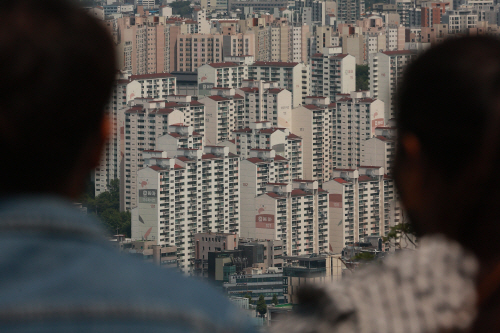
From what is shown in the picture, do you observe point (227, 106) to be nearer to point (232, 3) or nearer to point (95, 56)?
point (95, 56)

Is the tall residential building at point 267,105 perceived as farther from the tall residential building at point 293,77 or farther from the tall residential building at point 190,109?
the tall residential building at point 293,77

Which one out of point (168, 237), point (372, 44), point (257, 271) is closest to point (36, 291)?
point (257, 271)

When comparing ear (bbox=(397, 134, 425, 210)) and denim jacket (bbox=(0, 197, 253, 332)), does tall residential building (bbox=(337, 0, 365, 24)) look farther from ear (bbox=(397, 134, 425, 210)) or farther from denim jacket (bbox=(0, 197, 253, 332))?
denim jacket (bbox=(0, 197, 253, 332))

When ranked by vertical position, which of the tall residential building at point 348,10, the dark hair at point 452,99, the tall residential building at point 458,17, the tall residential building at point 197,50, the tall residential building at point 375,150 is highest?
the tall residential building at point 348,10

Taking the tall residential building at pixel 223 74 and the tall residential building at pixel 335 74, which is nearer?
the tall residential building at pixel 335 74

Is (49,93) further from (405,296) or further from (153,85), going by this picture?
(153,85)

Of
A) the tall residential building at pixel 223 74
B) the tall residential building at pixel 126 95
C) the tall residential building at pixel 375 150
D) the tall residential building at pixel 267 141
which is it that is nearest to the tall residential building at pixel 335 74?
the tall residential building at pixel 223 74

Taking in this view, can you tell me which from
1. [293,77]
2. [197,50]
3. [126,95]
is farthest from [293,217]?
[197,50]

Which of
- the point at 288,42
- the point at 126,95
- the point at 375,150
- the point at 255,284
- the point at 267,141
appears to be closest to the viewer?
the point at 255,284
